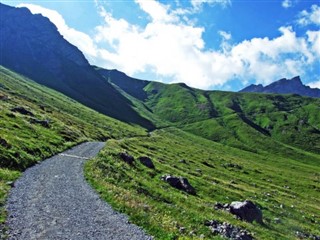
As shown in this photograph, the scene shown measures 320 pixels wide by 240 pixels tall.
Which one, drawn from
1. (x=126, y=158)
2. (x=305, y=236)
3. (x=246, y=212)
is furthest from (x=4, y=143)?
(x=305, y=236)

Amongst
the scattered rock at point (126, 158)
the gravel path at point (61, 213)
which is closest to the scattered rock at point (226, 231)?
the gravel path at point (61, 213)

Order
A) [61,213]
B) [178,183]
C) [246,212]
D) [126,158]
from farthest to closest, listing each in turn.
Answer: [126,158] → [178,183] → [246,212] → [61,213]

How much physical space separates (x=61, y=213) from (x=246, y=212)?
25.4 metres

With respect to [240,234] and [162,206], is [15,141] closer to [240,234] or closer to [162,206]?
[162,206]

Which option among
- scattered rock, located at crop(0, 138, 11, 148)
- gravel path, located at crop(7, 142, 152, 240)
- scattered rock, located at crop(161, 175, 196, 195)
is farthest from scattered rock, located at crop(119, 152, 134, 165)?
gravel path, located at crop(7, 142, 152, 240)

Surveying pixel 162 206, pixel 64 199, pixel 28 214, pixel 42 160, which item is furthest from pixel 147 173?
pixel 28 214

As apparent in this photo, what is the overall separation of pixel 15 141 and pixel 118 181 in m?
18.6

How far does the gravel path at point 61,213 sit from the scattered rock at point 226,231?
781 centimetres

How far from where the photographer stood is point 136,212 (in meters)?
26.8

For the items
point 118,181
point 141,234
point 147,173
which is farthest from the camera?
point 147,173

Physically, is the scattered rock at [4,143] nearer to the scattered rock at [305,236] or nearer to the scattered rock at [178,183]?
the scattered rock at [178,183]

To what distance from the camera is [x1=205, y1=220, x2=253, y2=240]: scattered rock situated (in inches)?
1120

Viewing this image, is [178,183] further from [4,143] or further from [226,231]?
[4,143]

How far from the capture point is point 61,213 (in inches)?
991
